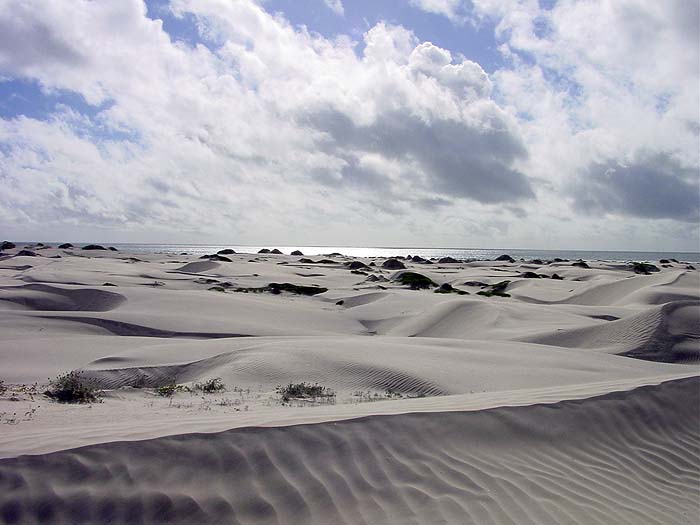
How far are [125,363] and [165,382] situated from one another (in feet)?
3.59

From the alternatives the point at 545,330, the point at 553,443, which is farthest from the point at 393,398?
the point at 545,330

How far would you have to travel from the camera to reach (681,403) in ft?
20.1

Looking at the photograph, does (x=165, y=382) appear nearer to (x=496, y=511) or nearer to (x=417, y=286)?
(x=496, y=511)

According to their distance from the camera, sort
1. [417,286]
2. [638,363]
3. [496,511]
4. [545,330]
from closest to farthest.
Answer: [496,511]
[638,363]
[545,330]
[417,286]

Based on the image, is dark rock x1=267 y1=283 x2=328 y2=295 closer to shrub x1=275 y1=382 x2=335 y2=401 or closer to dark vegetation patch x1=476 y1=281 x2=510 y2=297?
dark vegetation patch x1=476 y1=281 x2=510 y2=297

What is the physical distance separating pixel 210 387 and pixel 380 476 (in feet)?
9.93

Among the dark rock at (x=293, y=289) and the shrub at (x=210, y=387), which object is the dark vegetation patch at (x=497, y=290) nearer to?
the dark rock at (x=293, y=289)

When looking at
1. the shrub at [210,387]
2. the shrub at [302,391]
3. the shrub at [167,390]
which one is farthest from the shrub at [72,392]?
the shrub at [302,391]

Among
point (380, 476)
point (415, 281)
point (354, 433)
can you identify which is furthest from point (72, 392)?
point (415, 281)

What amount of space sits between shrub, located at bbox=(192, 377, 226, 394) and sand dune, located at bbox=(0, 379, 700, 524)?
2372mm

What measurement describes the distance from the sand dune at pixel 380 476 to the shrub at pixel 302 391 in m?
1.79

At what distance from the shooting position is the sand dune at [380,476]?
328cm

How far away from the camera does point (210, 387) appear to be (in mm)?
6207

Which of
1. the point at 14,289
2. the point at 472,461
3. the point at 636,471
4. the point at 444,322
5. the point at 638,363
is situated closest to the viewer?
the point at 472,461
